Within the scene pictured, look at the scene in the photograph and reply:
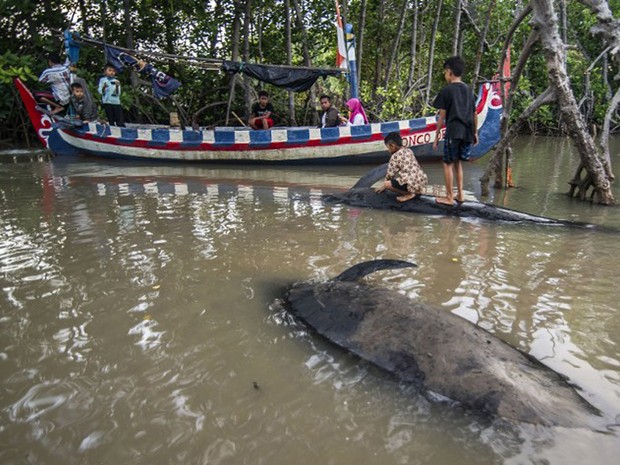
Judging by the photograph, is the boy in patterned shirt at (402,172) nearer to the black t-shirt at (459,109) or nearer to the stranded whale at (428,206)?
the stranded whale at (428,206)

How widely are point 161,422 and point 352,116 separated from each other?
9.67 metres

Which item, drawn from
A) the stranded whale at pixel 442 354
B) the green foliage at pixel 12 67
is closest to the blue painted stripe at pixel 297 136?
the green foliage at pixel 12 67

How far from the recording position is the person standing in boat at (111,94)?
36.2ft

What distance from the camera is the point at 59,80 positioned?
1131cm

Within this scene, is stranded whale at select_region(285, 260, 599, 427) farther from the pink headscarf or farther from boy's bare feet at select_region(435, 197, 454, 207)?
the pink headscarf

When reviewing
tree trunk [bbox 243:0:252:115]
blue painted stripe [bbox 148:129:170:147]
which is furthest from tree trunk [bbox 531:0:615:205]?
tree trunk [bbox 243:0:252:115]

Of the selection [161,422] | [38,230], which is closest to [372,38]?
[38,230]

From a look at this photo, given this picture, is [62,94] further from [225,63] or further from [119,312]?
[119,312]

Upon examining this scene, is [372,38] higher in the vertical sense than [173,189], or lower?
higher

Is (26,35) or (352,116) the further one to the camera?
(26,35)

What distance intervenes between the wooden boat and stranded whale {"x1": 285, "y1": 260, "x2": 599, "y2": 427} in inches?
307

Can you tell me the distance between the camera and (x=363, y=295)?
9.95ft

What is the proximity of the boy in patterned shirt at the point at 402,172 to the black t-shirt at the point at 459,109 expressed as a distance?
22.7 inches

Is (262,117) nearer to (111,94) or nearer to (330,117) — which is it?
(330,117)
